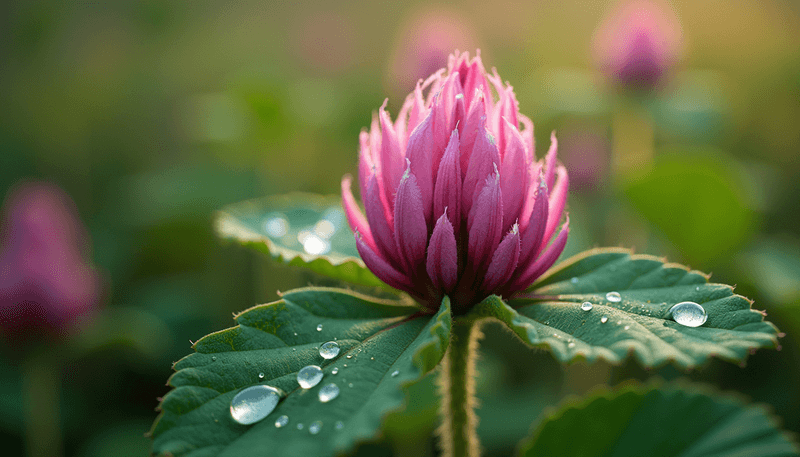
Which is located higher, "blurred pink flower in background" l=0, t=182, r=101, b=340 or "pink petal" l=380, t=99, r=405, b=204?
"pink petal" l=380, t=99, r=405, b=204

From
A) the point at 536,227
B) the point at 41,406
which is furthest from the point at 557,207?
the point at 41,406

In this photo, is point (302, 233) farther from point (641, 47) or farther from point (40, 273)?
point (641, 47)

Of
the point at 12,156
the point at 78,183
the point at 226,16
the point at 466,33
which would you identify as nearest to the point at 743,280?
the point at 466,33

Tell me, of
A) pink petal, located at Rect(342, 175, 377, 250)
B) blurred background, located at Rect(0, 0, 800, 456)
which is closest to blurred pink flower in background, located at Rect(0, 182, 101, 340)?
blurred background, located at Rect(0, 0, 800, 456)

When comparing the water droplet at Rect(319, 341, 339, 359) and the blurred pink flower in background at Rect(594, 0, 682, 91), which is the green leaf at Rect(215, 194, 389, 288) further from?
the blurred pink flower in background at Rect(594, 0, 682, 91)

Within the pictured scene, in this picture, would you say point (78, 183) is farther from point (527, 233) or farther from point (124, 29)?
point (527, 233)

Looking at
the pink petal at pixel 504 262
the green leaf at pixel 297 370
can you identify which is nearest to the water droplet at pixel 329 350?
the green leaf at pixel 297 370
